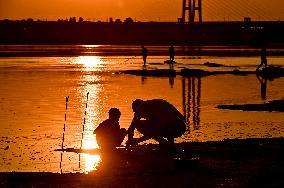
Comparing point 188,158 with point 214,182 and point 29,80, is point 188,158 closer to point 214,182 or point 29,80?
point 214,182

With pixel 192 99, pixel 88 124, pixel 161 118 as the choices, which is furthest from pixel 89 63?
pixel 161 118

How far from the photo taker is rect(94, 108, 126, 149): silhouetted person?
653 inches

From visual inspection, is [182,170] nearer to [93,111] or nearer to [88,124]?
[88,124]

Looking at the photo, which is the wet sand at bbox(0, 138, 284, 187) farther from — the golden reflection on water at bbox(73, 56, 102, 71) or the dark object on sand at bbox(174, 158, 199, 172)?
the golden reflection on water at bbox(73, 56, 102, 71)

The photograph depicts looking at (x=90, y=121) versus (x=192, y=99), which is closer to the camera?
(x=90, y=121)

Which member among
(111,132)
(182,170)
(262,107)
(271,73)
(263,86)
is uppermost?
(111,132)

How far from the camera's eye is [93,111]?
3070 cm

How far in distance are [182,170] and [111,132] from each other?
2.69 m

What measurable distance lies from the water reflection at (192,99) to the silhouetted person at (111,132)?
24.7 ft

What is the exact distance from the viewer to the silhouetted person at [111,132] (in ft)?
54.4

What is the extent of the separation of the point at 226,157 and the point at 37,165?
4.23 meters

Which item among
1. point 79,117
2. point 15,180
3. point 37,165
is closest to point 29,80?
point 79,117

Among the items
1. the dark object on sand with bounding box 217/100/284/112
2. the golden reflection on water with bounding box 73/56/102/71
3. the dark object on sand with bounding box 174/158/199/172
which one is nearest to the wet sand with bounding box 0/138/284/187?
the dark object on sand with bounding box 174/158/199/172

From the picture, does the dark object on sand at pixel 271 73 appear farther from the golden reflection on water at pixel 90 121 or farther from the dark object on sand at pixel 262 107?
the dark object on sand at pixel 262 107
